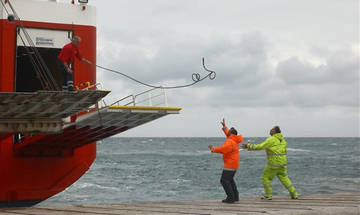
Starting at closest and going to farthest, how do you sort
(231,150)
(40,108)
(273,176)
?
1. (40,108)
2. (231,150)
3. (273,176)

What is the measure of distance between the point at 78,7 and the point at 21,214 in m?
5.48

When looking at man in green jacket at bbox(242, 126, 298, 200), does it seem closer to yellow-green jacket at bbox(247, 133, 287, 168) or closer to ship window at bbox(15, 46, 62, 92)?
yellow-green jacket at bbox(247, 133, 287, 168)

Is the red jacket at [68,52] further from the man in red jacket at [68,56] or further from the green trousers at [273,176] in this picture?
the green trousers at [273,176]

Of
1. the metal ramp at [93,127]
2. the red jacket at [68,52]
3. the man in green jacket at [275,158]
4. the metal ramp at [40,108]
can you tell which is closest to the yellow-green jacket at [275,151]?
the man in green jacket at [275,158]

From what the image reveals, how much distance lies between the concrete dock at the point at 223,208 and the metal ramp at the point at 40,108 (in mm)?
1450

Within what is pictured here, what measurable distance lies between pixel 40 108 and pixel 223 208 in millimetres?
3512

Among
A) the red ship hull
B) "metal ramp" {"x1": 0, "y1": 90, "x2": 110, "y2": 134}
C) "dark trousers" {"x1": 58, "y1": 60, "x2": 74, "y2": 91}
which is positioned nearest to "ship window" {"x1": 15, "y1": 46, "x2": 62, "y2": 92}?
the red ship hull

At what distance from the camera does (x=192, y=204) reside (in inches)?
376

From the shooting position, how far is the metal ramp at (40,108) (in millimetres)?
7930

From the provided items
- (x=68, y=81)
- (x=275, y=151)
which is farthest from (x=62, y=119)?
(x=275, y=151)

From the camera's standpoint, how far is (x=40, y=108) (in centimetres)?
849

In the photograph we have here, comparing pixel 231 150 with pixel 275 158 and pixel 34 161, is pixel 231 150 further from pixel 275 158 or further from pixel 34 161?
pixel 34 161

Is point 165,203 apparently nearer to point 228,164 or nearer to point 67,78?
point 228,164

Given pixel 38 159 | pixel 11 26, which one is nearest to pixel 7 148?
pixel 38 159
